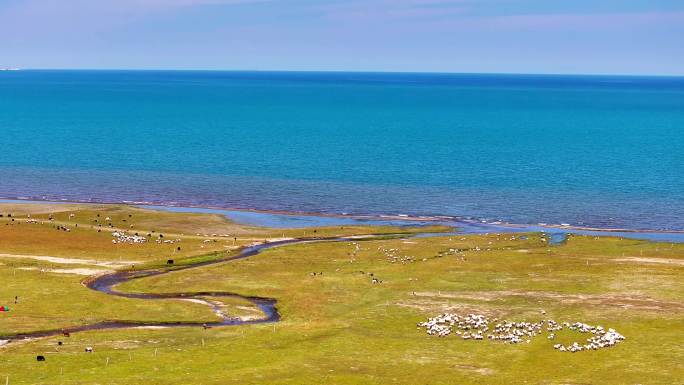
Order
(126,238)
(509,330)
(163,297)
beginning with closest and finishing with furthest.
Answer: (509,330) < (163,297) < (126,238)

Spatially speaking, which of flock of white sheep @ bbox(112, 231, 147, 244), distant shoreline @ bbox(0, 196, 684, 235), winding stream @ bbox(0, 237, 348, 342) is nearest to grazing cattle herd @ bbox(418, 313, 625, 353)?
winding stream @ bbox(0, 237, 348, 342)

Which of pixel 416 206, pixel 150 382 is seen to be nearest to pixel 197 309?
pixel 150 382

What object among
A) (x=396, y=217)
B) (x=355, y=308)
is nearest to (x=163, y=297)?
(x=355, y=308)

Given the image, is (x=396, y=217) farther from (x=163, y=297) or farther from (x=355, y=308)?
(x=163, y=297)

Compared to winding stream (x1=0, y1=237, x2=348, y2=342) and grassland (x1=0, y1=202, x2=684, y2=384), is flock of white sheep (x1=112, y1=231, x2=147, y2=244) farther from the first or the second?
winding stream (x1=0, y1=237, x2=348, y2=342)

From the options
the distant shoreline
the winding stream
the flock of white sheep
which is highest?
the distant shoreline

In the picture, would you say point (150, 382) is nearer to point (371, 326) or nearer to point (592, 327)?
point (371, 326)

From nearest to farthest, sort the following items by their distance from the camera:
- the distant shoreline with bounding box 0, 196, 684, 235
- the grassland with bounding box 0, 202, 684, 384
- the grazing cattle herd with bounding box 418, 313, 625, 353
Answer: the grassland with bounding box 0, 202, 684, 384 → the grazing cattle herd with bounding box 418, 313, 625, 353 → the distant shoreline with bounding box 0, 196, 684, 235

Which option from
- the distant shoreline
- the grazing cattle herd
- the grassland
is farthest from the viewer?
the distant shoreline
